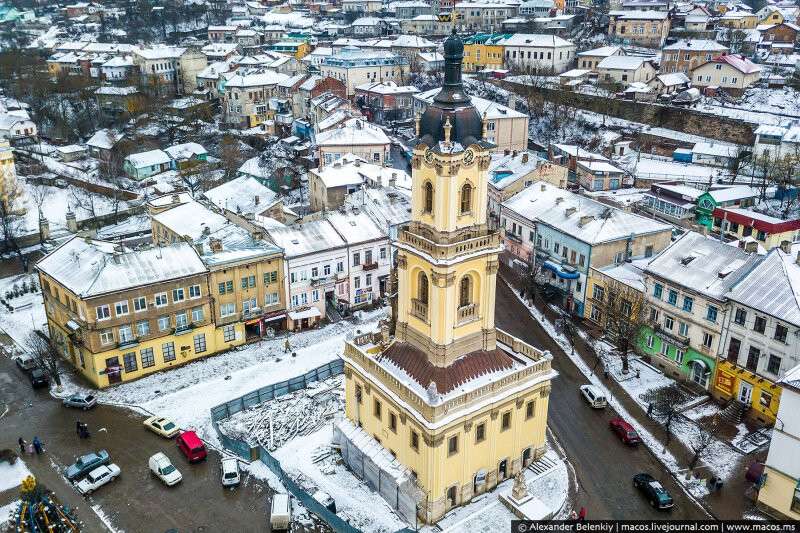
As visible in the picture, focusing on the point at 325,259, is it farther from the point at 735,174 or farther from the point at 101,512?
the point at 735,174

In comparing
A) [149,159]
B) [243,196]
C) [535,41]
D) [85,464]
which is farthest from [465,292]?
[535,41]

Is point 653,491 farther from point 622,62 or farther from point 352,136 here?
point 622,62

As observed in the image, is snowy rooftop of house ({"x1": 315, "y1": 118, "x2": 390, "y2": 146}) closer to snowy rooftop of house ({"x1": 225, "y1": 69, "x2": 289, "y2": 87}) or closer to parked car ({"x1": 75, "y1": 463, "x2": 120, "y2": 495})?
snowy rooftop of house ({"x1": 225, "y1": 69, "x2": 289, "y2": 87})

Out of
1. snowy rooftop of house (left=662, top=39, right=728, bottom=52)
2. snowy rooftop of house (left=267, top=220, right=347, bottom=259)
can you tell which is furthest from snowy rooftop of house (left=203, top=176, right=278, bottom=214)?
snowy rooftop of house (left=662, top=39, right=728, bottom=52)

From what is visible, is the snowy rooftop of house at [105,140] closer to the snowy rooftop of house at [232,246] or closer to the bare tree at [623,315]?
the snowy rooftop of house at [232,246]

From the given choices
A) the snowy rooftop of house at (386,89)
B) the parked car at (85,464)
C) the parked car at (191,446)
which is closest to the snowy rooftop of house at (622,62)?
the snowy rooftop of house at (386,89)

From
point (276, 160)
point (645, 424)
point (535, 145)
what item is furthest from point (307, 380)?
point (535, 145)
